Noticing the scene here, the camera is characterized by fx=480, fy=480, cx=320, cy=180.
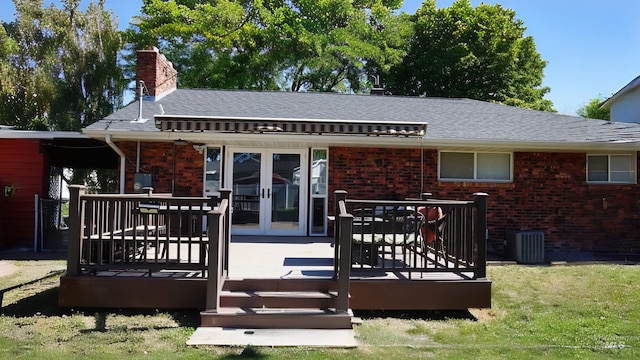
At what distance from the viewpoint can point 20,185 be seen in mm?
11625

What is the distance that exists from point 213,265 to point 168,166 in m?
5.83

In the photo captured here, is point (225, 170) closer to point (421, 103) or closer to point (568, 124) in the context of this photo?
point (421, 103)

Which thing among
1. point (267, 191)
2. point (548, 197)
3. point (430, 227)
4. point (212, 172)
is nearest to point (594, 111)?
point (548, 197)

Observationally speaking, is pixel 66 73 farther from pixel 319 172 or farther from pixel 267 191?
pixel 319 172

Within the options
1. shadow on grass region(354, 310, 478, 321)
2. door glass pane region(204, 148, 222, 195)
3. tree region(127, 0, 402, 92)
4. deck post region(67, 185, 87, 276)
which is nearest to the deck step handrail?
deck post region(67, 185, 87, 276)

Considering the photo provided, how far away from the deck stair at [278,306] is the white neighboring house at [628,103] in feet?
61.9

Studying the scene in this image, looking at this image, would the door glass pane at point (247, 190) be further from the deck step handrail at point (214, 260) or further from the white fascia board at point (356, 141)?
the deck step handrail at point (214, 260)

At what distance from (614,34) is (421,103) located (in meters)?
8.00

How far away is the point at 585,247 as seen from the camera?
11422mm

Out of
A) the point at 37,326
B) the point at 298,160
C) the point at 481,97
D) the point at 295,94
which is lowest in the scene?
the point at 37,326

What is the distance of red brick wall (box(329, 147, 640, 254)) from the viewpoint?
1120 centimetres

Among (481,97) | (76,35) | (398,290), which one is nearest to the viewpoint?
(398,290)

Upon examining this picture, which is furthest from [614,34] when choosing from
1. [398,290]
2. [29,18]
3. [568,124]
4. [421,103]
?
[29,18]

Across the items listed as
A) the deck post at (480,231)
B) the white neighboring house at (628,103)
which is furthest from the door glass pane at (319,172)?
the white neighboring house at (628,103)
